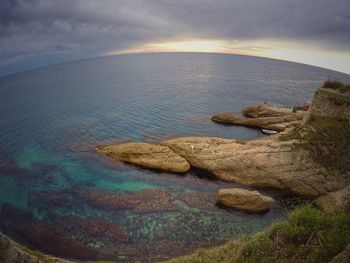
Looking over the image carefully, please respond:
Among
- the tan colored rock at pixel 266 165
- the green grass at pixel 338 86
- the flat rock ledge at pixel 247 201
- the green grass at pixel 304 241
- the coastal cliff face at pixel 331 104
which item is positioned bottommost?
the flat rock ledge at pixel 247 201

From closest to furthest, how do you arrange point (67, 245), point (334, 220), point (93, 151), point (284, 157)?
1. point (334, 220)
2. point (67, 245)
3. point (284, 157)
4. point (93, 151)

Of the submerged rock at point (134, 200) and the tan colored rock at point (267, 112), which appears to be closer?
the submerged rock at point (134, 200)

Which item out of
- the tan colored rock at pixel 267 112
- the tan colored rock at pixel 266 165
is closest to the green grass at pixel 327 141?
the tan colored rock at pixel 266 165

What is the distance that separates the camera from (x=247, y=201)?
27.6 meters

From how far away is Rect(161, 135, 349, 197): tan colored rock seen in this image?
30859mm

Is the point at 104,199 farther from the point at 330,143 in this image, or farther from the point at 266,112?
the point at 266,112

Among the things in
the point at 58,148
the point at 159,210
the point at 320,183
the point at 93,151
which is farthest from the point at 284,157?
the point at 58,148

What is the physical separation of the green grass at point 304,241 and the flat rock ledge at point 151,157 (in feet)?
76.4

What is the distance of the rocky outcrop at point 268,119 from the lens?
Result: 52.9 meters

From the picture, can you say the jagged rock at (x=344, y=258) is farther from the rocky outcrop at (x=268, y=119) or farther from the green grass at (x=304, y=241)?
the rocky outcrop at (x=268, y=119)

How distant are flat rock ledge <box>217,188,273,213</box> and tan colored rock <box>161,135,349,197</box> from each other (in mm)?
4904

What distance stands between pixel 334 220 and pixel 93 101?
3490 inches

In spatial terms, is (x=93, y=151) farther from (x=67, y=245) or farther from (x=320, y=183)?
(x=320, y=183)

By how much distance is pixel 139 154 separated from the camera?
1502 inches
